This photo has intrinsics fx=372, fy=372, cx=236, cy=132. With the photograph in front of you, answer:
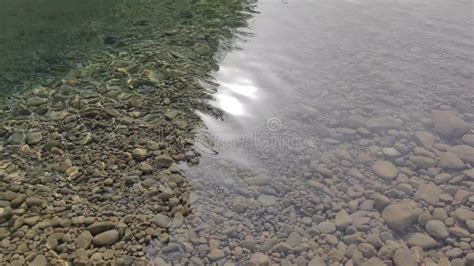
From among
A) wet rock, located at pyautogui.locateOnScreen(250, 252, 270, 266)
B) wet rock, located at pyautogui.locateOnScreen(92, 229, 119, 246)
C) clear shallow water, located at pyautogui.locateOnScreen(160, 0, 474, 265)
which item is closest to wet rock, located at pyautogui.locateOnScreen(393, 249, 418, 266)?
clear shallow water, located at pyautogui.locateOnScreen(160, 0, 474, 265)

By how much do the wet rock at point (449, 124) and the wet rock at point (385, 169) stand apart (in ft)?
4.72

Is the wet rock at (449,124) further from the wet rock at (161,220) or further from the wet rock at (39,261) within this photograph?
the wet rock at (39,261)

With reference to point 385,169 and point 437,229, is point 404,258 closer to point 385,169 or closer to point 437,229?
point 437,229

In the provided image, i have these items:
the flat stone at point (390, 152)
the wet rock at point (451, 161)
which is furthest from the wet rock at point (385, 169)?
the wet rock at point (451, 161)

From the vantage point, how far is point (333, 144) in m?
6.41

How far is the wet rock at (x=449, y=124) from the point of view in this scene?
658 centimetres

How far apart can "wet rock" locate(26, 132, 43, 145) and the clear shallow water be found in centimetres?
281

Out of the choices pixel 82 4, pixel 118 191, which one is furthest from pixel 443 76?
pixel 82 4

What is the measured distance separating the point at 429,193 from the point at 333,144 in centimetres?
166

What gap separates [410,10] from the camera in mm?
11797

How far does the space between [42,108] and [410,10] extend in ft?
35.7

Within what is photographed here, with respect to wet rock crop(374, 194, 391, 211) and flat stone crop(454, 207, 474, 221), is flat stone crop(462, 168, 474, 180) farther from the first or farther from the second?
wet rock crop(374, 194, 391, 211)

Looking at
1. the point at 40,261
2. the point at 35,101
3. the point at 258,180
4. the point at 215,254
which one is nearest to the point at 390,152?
the point at 258,180

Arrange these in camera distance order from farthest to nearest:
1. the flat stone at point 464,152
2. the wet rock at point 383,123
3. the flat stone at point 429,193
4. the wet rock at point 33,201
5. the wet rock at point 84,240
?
the wet rock at point 383,123 < the flat stone at point 464,152 < the flat stone at point 429,193 < the wet rock at point 33,201 < the wet rock at point 84,240
